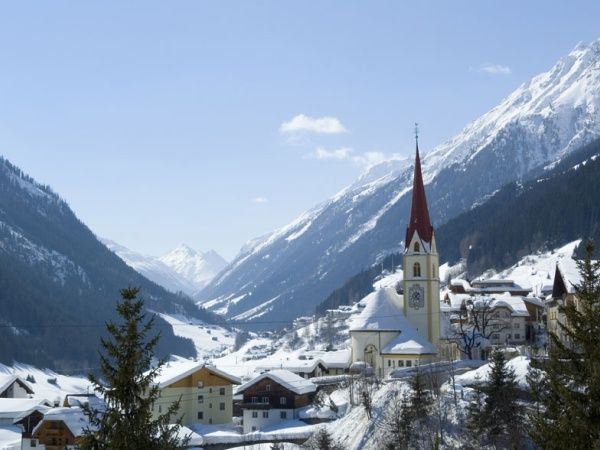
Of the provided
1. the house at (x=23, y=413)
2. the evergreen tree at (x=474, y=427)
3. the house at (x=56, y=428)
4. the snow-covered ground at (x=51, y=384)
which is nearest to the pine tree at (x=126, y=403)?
the evergreen tree at (x=474, y=427)

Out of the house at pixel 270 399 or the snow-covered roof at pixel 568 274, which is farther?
the snow-covered roof at pixel 568 274

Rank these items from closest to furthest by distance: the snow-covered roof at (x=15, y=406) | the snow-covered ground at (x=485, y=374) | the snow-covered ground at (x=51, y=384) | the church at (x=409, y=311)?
the snow-covered ground at (x=485, y=374)
the snow-covered roof at (x=15, y=406)
the church at (x=409, y=311)
the snow-covered ground at (x=51, y=384)

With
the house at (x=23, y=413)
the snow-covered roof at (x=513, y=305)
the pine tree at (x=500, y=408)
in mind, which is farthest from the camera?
the snow-covered roof at (x=513, y=305)

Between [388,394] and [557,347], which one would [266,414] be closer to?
[388,394]

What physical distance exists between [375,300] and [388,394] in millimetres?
29472

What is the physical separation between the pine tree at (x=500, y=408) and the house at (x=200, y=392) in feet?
119

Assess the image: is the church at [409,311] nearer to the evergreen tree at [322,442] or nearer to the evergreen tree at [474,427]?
the evergreen tree at [322,442]

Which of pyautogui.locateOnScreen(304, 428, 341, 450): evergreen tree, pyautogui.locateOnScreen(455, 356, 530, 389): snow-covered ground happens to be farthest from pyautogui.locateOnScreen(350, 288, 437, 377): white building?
pyautogui.locateOnScreen(304, 428, 341, 450): evergreen tree

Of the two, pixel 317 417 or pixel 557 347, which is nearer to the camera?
pixel 557 347

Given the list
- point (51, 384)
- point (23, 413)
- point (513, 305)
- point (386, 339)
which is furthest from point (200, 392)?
point (51, 384)

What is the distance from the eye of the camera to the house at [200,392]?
88.2m

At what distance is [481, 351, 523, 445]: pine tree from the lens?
5709 centimetres

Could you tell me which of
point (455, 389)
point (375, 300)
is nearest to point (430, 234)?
point (375, 300)

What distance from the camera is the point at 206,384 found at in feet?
296
